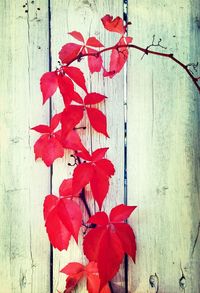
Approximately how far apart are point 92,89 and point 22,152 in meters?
0.29

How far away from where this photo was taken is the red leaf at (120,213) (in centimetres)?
94

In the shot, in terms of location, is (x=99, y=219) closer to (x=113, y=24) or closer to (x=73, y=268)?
(x=73, y=268)

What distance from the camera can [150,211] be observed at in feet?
3.42

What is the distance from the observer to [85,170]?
874mm

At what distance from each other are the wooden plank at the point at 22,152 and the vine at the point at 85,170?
93 millimetres

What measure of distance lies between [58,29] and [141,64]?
0.92ft

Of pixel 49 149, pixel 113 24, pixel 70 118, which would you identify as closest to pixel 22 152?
pixel 49 149

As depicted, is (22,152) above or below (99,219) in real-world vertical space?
above

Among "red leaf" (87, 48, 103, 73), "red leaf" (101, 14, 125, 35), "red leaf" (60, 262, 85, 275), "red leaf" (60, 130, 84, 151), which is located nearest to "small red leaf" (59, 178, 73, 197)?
"red leaf" (60, 130, 84, 151)

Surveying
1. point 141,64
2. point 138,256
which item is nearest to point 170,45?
point 141,64

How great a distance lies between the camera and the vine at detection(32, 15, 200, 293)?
2.88 feet

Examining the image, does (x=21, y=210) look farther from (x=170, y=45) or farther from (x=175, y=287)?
(x=170, y=45)

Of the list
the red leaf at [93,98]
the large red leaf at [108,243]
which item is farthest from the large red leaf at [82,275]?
the red leaf at [93,98]

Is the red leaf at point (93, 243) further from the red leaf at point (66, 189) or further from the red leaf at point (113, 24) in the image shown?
the red leaf at point (113, 24)
